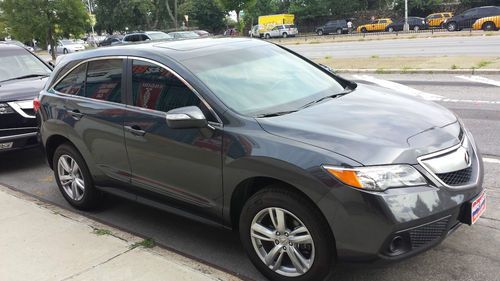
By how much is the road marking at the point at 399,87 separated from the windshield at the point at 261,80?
5.73 m

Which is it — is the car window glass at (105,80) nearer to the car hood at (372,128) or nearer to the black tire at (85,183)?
the black tire at (85,183)

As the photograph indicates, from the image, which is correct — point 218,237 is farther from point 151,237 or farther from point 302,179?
point 302,179

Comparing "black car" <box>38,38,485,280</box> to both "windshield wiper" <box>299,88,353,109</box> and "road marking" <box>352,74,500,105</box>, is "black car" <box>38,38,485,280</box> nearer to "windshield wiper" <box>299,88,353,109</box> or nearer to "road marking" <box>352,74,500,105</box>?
"windshield wiper" <box>299,88,353,109</box>

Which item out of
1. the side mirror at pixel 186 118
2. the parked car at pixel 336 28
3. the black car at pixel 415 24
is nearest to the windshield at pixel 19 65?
the side mirror at pixel 186 118

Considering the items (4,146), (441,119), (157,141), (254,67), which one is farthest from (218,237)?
(4,146)

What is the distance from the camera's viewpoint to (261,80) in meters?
4.19

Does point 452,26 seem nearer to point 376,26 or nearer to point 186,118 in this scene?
point 376,26

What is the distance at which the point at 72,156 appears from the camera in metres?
5.07

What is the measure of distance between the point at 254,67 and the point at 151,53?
889 millimetres

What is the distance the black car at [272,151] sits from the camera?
301 cm

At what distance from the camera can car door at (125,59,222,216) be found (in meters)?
3.70

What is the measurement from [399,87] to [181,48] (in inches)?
331

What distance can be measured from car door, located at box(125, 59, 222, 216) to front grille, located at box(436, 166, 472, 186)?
1.51 meters

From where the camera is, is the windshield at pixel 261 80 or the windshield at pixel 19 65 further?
the windshield at pixel 19 65
